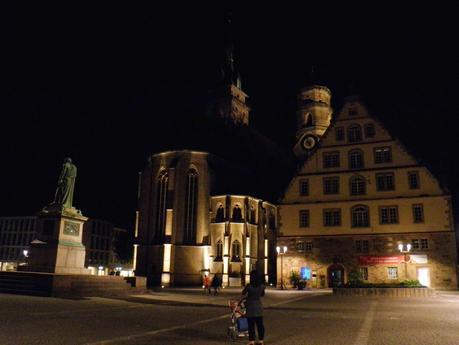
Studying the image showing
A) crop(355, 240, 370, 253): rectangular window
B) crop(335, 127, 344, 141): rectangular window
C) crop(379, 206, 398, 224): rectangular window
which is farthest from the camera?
crop(335, 127, 344, 141): rectangular window

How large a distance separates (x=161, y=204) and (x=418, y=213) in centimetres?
3248

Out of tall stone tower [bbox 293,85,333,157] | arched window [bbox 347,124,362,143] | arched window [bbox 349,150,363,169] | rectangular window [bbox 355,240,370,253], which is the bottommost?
rectangular window [bbox 355,240,370,253]

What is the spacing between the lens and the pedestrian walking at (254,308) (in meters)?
9.14

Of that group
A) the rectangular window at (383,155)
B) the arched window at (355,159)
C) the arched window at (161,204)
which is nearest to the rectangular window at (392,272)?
the arched window at (355,159)

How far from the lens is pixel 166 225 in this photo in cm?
5347

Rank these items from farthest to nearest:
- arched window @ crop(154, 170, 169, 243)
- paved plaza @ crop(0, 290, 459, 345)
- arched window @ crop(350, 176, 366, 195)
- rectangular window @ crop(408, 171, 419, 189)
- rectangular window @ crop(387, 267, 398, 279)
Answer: arched window @ crop(154, 170, 169, 243)
arched window @ crop(350, 176, 366, 195)
rectangular window @ crop(408, 171, 419, 189)
rectangular window @ crop(387, 267, 398, 279)
paved plaza @ crop(0, 290, 459, 345)

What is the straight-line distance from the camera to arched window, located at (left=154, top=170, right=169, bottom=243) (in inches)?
2178

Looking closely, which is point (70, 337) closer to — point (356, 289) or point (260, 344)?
point (260, 344)

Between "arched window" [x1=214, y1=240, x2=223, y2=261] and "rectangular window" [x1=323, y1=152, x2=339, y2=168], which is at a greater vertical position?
"rectangular window" [x1=323, y1=152, x2=339, y2=168]

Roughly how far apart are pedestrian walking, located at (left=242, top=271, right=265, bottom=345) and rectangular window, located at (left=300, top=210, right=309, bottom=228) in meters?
31.3

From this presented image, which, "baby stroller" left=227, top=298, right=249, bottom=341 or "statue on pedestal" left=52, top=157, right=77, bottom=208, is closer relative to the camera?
"baby stroller" left=227, top=298, right=249, bottom=341

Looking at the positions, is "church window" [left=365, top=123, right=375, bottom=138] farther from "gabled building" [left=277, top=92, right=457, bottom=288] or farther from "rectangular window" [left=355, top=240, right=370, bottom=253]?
"rectangular window" [left=355, top=240, right=370, bottom=253]

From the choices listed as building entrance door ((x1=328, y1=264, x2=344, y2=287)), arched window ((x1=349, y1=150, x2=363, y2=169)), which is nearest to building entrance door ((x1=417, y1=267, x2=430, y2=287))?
building entrance door ((x1=328, y1=264, x2=344, y2=287))

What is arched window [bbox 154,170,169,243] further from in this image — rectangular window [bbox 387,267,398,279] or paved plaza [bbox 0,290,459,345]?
paved plaza [bbox 0,290,459,345]
